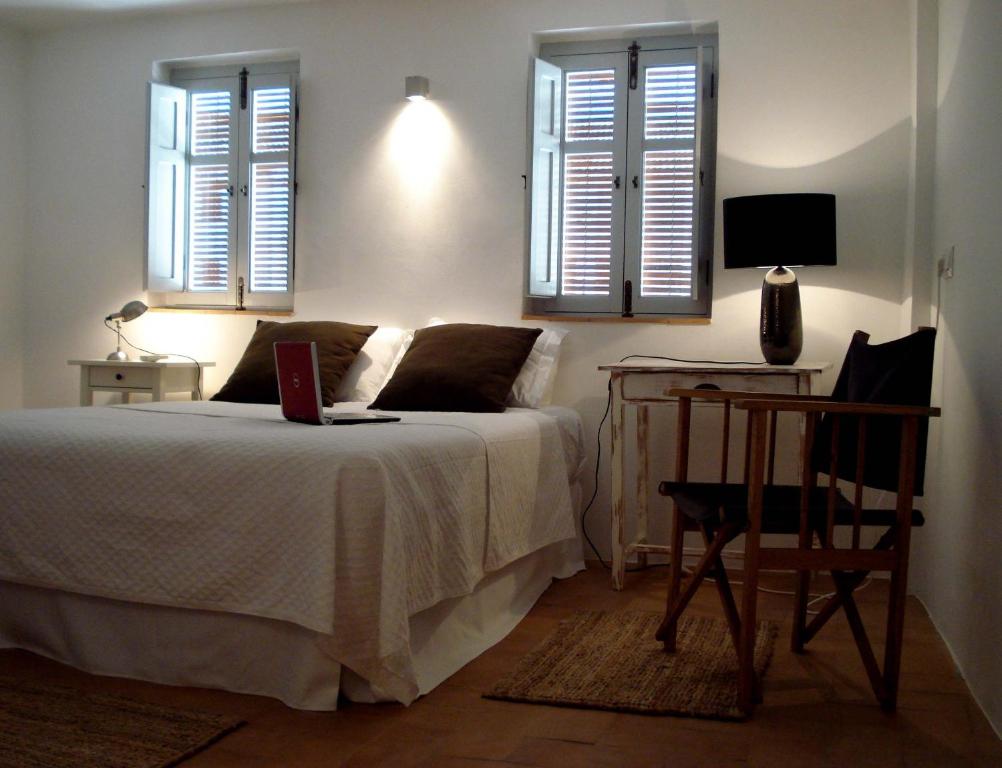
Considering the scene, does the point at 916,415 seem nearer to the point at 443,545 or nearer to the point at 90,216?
the point at 443,545

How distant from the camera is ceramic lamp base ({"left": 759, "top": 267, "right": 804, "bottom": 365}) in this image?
12.5 feet

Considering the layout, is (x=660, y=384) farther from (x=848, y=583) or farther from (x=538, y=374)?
(x=848, y=583)

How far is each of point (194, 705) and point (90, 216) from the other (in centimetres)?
362

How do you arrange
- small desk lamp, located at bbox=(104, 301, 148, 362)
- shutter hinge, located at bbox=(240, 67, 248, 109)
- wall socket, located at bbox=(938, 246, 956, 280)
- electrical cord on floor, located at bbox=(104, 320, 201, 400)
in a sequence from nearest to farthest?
wall socket, located at bbox=(938, 246, 956, 280), small desk lamp, located at bbox=(104, 301, 148, 362), electrical cord on floor, located at bbox=(104, 320, 201, 400), shutter hinge, located at bbox=(240, 67, 248, 109)

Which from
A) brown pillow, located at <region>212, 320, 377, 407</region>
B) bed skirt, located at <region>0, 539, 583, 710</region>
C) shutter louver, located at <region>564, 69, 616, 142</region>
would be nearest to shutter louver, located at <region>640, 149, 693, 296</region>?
shutter louver, located at <region>564, 69, 616, 142</region>

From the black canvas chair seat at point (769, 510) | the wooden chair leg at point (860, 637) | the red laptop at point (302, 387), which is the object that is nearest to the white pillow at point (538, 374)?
the red laptop at point (302, 387)

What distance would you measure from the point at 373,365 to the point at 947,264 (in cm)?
227

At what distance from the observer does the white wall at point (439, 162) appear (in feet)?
13.4

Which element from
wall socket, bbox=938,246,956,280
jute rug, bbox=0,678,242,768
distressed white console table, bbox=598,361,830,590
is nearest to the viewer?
jute rug, bbox=0,678,242,768

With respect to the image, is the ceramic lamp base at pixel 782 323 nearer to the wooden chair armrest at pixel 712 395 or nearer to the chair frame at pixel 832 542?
the wooden chair armrest at pixel 712 395

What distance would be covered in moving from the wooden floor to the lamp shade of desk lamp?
136cm

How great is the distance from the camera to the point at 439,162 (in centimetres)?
465

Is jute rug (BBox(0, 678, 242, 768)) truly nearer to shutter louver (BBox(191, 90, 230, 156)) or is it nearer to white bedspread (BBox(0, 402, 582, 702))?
white bedspread (BBox(0, 402, 582, 702))

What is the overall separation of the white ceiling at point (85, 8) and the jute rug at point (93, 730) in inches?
141
